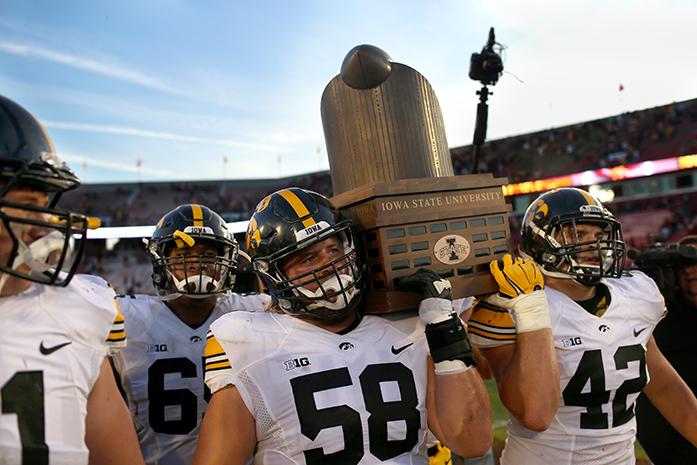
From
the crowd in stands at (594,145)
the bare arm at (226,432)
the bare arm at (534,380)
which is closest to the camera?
the bare arm at (226,432)

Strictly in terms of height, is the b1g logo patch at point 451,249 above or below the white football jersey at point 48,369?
above

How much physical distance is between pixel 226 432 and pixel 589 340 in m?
1.47

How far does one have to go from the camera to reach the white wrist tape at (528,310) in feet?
6.38

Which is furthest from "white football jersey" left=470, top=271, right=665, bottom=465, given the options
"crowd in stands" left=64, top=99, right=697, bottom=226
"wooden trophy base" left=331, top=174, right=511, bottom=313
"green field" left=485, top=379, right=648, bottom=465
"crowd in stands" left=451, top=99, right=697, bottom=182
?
"crowd in stands" left=64, top=99, right=697, bottom=226

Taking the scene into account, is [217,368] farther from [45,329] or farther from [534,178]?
[534,178]

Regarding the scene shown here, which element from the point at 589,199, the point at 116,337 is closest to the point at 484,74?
the point at 589,199

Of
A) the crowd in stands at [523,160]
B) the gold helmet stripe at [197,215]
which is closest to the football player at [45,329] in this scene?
the gold helmet stripe at [197,215]

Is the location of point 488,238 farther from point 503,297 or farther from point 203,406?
point 203,406

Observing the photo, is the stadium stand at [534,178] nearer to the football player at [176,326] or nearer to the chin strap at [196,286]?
the football player at [176,326]

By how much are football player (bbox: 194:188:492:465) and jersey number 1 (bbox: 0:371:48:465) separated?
0.50 m

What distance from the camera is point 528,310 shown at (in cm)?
196

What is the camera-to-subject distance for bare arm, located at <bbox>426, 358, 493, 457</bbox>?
169 cm

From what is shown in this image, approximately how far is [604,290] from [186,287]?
187cm

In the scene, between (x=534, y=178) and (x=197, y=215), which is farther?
(x=534, y=178)
